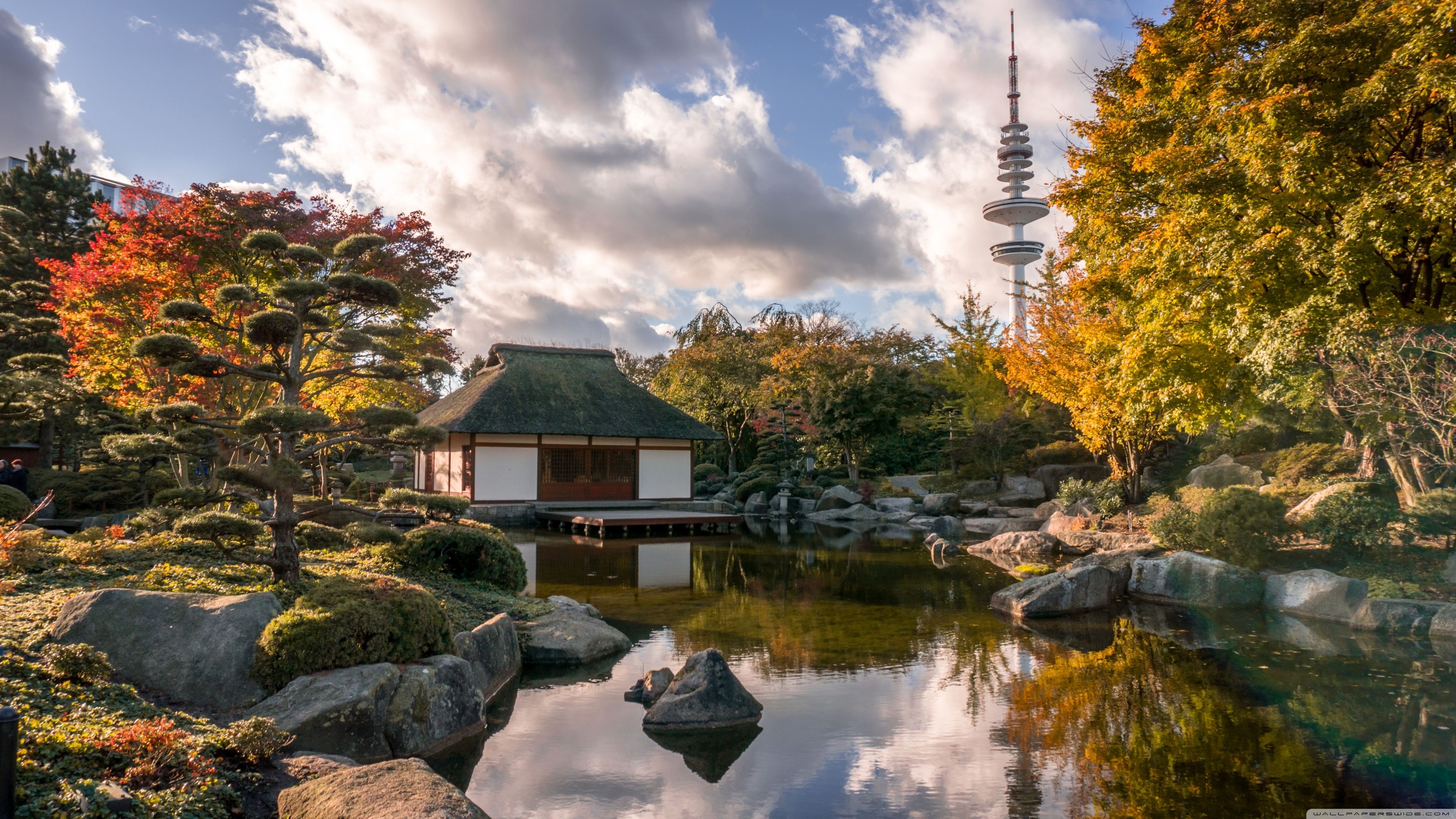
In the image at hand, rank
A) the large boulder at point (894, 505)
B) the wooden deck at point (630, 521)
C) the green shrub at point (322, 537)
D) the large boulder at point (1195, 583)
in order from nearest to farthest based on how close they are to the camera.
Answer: the green shrub at point (322, 537) < the large boulder at point (1195, 583) < the wooden deck at point (630, 521) < the large boulder at point (894, 505)

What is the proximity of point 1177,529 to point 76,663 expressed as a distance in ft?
45.3

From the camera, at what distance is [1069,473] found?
76.9ft

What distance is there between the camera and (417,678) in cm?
556

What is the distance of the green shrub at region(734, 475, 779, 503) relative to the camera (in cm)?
2669

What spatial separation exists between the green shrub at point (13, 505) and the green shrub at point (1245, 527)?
53.6ft

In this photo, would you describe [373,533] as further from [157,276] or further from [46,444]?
[46,444]

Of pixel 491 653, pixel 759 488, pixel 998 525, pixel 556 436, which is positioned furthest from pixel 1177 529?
pixel 556 436

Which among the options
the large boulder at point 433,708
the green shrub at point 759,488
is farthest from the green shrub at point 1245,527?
the green shrub at point 759,488

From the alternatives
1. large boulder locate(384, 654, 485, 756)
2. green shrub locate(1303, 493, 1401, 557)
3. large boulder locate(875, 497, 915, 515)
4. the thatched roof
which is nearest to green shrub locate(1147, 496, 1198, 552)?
green shrub locate(1303, 493, 1401, 557)

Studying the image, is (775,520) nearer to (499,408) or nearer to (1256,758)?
(499,408)

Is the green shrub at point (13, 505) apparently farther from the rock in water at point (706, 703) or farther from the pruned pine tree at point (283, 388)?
the rock in water at point (706, 703)

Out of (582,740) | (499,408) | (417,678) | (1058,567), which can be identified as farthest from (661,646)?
(499,408)

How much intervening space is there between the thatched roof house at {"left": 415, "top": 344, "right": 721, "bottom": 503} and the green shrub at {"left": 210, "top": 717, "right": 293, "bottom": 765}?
1691cm

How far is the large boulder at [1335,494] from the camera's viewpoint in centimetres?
1162
